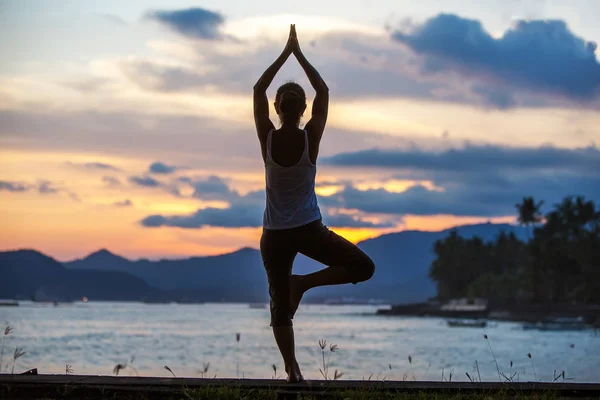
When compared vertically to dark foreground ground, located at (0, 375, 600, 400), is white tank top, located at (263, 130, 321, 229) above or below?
above

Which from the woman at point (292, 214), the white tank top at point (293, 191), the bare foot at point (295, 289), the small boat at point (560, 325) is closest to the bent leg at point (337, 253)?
the woman at point (292, 214)

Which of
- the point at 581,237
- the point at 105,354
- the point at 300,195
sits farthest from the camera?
the point at 581,237

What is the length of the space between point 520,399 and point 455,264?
6532 inches

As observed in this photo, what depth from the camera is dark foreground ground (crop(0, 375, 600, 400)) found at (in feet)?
16.2

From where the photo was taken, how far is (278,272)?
217 inches

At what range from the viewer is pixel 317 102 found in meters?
5.57

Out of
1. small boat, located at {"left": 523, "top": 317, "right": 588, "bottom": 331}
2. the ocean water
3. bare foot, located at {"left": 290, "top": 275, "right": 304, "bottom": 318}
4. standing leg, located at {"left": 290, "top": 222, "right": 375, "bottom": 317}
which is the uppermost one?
standing leg, located at {"left": 290, "top": 222, "right": 375, "bottom": 317}

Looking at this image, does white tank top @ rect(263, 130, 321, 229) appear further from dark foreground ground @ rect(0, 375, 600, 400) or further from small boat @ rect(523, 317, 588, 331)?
small boat @ rect(523, 317, 588, 331)

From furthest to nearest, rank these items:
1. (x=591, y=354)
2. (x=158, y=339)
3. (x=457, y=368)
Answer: (x=158, y=339) < (x=591, y=354) < (x=457, y=368)

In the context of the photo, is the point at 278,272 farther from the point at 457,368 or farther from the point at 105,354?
the point at 105,354

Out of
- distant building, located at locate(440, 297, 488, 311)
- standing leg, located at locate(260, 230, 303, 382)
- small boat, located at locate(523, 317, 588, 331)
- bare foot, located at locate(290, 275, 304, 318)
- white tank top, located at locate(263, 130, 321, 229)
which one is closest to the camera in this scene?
white tank top, located at locate(263, 130, 321, 229)

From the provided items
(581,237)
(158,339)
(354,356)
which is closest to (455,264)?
(581,237)

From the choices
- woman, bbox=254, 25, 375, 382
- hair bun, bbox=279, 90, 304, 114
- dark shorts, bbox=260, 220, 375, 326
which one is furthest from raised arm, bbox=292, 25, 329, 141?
dark shorts, bbox=260, 220, 375, 326

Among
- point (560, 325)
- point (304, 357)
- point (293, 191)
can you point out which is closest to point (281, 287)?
point (293, 191)
